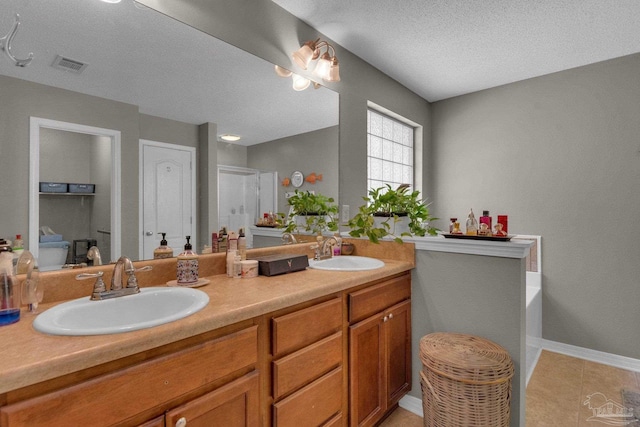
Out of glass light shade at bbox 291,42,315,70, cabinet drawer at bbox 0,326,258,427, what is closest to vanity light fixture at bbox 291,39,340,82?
glass light shade at bbox 291,42,315,70

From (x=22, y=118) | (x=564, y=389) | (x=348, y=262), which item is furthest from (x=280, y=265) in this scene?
(x=564, y=389)

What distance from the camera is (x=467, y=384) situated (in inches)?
57.7

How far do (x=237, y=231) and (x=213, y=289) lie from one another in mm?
552

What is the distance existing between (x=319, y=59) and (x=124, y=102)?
1286 mm

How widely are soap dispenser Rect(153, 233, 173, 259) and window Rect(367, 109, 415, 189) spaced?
1905 mm

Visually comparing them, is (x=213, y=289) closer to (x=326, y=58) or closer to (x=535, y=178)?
(x=326, y=58)

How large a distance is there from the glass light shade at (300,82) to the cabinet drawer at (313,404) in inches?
68.1

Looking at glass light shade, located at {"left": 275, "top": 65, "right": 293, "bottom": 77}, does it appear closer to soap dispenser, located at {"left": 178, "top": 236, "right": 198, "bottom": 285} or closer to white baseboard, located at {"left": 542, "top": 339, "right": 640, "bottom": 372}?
soap dispenser, located at {"left": 178, "top": 236, "right": 198, "bottom": 285}

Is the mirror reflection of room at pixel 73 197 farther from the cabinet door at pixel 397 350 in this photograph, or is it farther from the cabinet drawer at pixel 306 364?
the cabinet door at pixel 397 350

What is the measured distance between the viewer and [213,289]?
1334mm

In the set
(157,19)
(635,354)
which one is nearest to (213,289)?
(157,19)

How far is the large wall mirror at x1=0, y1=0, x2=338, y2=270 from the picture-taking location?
1.13 metres

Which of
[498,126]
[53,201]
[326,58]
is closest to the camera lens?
[53,201]

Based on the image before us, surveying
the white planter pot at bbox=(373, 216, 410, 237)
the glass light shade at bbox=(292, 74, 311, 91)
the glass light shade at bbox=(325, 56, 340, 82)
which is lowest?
the white planter pot at bbox=(373, 216, 410, 237)
